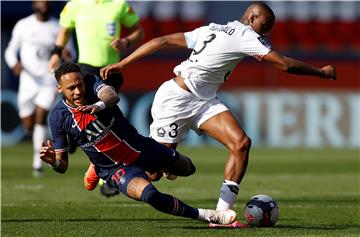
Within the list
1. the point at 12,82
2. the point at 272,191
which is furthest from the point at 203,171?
the point at 12,82

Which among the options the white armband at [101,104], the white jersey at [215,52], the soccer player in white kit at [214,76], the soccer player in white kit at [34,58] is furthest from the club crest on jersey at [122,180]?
the soccer player in white kit at [34,58]

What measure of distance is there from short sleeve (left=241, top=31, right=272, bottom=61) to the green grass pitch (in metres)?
1.61

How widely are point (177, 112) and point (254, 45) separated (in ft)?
4.10

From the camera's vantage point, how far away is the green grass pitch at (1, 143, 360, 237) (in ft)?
31.5

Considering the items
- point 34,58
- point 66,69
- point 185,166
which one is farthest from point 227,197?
point 34,58

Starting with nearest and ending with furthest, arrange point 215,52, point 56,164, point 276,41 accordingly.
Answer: point 56,164 → point 215,52 → point 276,41

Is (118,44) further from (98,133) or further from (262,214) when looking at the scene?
(262,214)

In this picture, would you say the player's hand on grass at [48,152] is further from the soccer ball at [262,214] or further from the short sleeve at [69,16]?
the short sleeve at [69,16]

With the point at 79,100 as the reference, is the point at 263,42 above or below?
above

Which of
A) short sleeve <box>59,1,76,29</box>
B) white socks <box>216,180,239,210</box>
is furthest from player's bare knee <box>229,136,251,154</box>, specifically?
short sleeve <box>59,1,76,29</box>

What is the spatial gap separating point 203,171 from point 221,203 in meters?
8.35

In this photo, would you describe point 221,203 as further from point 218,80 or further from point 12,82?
point 12,82

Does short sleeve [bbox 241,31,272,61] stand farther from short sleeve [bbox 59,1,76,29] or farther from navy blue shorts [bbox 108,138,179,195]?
short sleeve [bbox 59,1,76,29]

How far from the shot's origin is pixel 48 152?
9.31m
